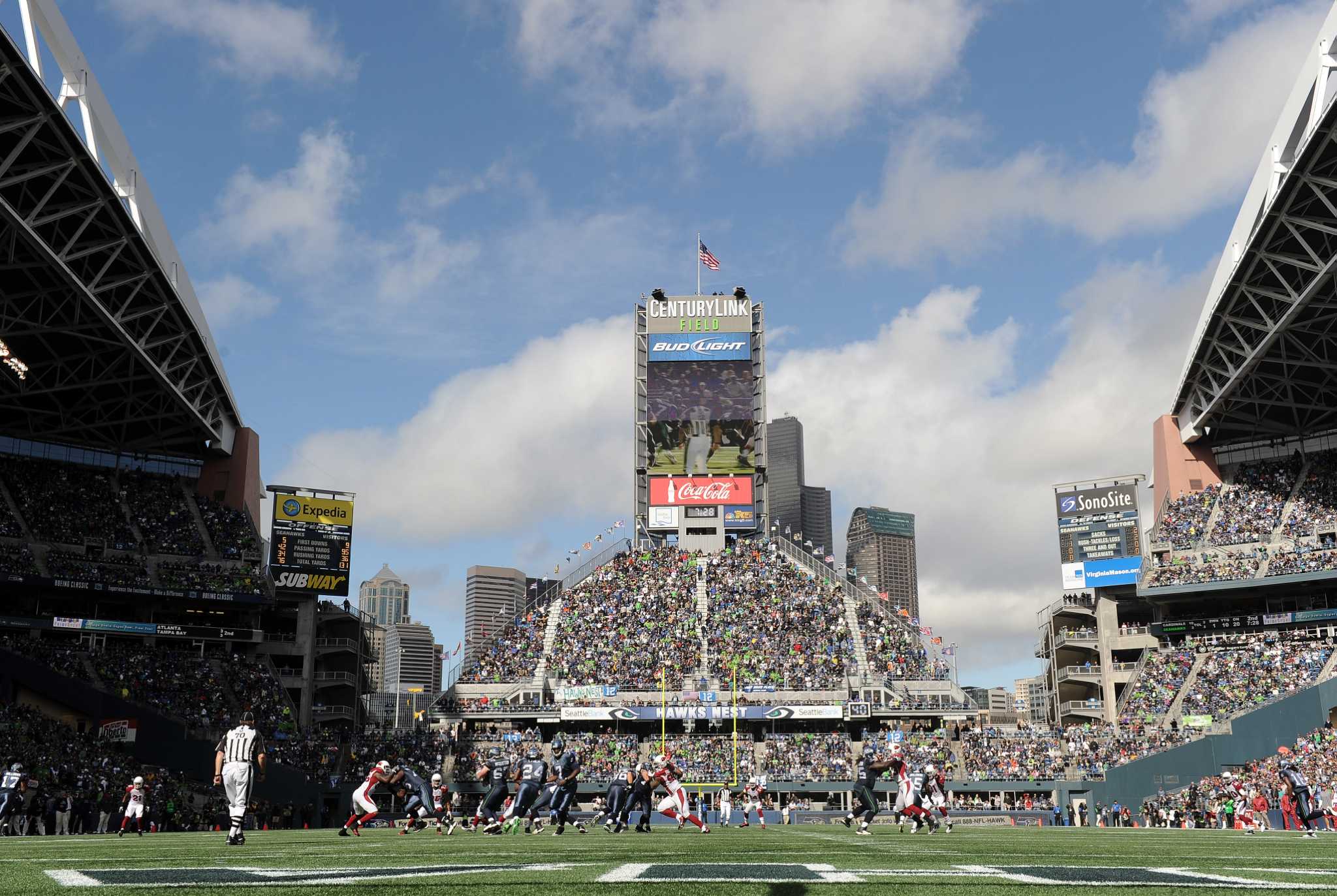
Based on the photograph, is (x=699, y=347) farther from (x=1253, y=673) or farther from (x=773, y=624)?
(x=1253, y=673)

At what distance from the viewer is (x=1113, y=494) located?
7381 cm

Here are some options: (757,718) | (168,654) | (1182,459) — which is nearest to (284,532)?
(168,654)

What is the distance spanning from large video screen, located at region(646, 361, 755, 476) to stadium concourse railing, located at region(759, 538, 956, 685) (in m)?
5.95

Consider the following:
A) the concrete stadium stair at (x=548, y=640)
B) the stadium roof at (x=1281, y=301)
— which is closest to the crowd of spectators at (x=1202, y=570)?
the stadium roof at (x=1281, y=301)

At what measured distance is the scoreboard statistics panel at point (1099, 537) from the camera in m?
71.5

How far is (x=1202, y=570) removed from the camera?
60344 mm

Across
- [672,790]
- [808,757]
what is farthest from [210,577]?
[672,790]

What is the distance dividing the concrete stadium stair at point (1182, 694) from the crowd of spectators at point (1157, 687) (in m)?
0.15

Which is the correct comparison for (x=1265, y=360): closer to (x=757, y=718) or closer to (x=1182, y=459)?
(x=1182, y=459)

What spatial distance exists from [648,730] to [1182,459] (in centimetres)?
3550

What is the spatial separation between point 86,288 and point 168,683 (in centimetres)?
→ 2256

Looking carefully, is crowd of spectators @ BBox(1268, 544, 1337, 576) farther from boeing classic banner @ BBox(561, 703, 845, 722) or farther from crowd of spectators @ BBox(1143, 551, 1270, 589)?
boeing classic banner @ BBox(561, 703, 845, 722)

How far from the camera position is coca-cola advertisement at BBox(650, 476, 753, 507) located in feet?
254

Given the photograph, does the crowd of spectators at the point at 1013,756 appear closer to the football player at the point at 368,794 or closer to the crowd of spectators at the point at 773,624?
the crowd of spectators at the point at 773,624
